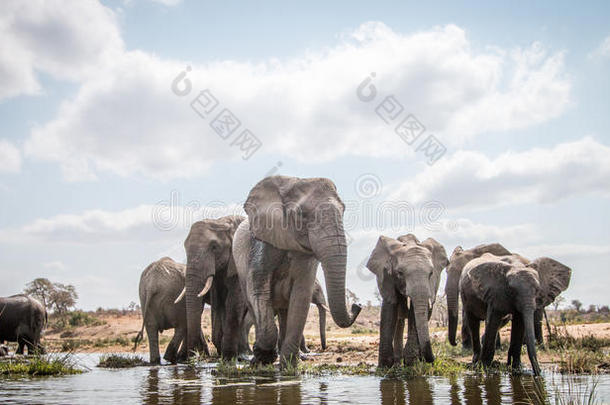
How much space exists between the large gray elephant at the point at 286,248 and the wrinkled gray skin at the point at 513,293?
270cm

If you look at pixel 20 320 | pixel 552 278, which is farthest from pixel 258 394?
pixel 20 320

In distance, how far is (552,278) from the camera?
13.2 meters

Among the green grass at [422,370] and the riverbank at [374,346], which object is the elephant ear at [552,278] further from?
the green grass at [422,370]

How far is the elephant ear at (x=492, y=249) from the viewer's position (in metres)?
17.0

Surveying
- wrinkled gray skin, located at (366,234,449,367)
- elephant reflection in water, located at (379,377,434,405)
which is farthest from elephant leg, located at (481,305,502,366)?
elephant reflection in water, located at (379,377,434,405)

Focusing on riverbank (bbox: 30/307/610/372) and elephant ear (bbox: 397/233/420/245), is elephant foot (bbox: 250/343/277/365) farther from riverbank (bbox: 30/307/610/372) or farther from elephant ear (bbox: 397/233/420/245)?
elephant ear (bbox: 397/233/420/245)

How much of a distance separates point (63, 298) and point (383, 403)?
5535cm

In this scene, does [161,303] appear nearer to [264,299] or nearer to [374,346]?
[264,299]

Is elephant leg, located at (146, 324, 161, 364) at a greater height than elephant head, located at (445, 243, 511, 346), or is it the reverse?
elephant head, located at (445, 243, 511, 346)

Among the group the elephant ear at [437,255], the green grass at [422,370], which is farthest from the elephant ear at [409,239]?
the green grass at [422,370]

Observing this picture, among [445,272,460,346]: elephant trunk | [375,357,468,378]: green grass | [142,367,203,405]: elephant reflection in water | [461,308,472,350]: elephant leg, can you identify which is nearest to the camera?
[142,367,203,405]: elephant reflection in water

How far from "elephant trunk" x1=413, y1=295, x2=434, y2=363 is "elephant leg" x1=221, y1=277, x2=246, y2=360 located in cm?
448

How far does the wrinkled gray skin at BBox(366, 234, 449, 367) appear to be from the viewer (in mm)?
10758

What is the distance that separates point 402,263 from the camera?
11.2m
